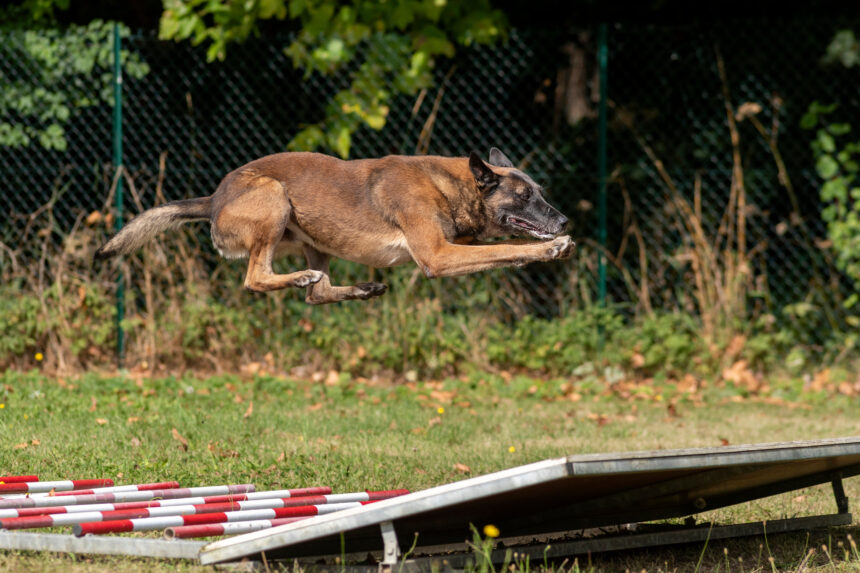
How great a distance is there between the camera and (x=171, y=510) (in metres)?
3.59

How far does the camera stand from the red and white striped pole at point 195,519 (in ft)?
10.8

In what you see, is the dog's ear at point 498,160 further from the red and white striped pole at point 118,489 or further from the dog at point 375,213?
the red and white striped pole at point 118,489

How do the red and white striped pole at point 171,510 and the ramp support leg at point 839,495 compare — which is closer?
the red and white striped pole at point 171,510

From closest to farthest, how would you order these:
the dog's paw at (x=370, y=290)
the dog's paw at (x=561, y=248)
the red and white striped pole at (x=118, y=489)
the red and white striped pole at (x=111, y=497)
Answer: the red and white striped pole at (x=111, y=497)
the red and white striped pole at (x=118, y=489)
the dog's paw at (x=561, y=248)
the dog's paw at (x=370, y=290)

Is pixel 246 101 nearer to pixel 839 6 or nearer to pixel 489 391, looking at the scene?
pixel 489 391

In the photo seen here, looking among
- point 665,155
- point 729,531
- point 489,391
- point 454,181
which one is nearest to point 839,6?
point 665,155

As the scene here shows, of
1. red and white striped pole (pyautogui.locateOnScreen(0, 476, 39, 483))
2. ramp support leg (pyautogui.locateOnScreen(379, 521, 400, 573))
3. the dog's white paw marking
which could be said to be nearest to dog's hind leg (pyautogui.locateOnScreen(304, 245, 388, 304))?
the dog's white paw marking

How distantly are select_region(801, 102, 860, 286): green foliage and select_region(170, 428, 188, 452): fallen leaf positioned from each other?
5.92m

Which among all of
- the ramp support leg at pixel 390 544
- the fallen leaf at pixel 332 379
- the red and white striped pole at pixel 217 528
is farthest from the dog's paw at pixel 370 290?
the fallen leaf at pixel 332 379

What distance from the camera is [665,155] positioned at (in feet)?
30.8

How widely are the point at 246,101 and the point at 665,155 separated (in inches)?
148

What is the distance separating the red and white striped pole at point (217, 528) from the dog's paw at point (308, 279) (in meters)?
1.20

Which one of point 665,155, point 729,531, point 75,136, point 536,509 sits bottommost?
point 729,531

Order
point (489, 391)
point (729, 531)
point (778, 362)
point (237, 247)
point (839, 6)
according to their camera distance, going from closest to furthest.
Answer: point (729, 531)
point (237, 247)
point (489, 391)
point (778, 362)
point (839, 6)
